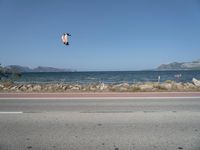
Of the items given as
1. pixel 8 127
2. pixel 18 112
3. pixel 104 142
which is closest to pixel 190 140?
pixel 104 142

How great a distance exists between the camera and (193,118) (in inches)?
336

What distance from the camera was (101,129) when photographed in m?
7.28

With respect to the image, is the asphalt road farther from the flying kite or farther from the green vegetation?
the green vegetation

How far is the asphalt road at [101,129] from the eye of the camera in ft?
19.6

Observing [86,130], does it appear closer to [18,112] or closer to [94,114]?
[94,114]

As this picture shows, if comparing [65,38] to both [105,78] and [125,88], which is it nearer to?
[125,88]

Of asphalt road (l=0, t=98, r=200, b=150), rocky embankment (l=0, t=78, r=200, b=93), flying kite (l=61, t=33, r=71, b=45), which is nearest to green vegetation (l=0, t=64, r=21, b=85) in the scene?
rocky embankment (l=0, t=78, r=200, b=93)

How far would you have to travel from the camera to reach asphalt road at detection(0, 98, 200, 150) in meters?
5.99

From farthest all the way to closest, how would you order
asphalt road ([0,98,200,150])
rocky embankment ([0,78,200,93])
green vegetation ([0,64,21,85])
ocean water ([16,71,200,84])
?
ocean water ([16,71,200,84])
green vegetation ([0,64,21,85])
rocky embankment ([0,78,200,93])
asphalt road ([0,98,200,150])

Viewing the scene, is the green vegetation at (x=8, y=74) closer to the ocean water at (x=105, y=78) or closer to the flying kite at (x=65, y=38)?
the ocean water at (x=105, y=78)

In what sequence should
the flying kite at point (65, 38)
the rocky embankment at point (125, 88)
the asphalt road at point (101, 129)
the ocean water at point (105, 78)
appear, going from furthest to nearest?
the ocean water at point (105, 78) < the rocky embankment at point (125, 88) < the flying kite at point (65, 38) < the asphalt road at point (101, 129)

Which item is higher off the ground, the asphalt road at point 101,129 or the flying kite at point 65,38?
the flying kite at point 65,38

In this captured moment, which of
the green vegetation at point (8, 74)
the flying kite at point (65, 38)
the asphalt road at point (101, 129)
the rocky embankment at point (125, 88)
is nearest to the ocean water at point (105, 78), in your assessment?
the rocky embankment at point (125, 88)

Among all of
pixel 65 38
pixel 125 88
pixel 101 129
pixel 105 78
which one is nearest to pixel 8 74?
pixel 125 88
